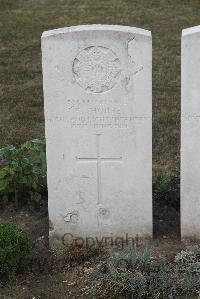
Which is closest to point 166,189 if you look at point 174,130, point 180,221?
point 180,221

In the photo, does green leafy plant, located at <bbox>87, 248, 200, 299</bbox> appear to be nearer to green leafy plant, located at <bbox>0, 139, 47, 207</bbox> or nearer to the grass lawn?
green leafy plant, located at <bbox>0, 139, 47, 207</bbox>

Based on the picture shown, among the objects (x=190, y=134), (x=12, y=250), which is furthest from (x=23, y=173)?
(x=190, y=134)

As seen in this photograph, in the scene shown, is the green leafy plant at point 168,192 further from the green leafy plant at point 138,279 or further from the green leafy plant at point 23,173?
the green leafy plant at point 138,279

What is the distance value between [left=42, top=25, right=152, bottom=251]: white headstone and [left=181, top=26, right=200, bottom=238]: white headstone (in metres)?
0.30

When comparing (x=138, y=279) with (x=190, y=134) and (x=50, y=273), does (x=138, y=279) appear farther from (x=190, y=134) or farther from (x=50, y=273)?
(x=190, y=134)

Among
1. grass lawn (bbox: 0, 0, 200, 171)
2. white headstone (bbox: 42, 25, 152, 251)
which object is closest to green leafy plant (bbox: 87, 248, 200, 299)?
white headstone (bbox: 42, 25, 152, 251)

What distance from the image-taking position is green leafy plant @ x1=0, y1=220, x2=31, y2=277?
217 inches

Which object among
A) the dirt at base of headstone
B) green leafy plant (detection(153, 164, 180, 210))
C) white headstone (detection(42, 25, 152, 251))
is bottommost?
the dirt at base of headstone

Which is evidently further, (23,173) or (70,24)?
(70,24)

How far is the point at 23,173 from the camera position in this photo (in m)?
6.85

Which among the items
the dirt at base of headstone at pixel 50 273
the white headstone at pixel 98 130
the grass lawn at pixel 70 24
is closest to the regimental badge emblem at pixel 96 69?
the white headstone at pixel 98 130

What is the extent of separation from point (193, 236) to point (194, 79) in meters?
1.49

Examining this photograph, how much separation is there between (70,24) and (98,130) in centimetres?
1020

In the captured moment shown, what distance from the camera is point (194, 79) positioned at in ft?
18.8
